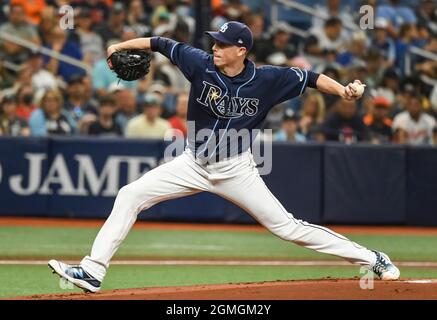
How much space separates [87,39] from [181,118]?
8.45 feet

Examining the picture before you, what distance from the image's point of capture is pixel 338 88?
747cm

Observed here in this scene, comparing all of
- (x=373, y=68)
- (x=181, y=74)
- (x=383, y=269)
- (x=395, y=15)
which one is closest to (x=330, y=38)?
(x=373, y=68)

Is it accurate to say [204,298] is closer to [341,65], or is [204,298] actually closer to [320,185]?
[320,185]

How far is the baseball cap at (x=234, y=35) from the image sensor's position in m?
7.54

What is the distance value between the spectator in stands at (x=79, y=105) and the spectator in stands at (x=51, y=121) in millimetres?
121

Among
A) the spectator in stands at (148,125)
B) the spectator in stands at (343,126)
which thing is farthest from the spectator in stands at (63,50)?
the spectator in stands at (343,126)

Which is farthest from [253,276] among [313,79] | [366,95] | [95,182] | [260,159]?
[366,95]

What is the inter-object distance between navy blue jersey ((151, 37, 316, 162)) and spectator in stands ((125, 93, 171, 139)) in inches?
259

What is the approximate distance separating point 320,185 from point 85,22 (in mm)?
4533

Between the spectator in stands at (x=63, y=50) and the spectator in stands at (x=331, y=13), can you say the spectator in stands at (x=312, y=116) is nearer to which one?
the spectator in stands at (x=331, y=13)

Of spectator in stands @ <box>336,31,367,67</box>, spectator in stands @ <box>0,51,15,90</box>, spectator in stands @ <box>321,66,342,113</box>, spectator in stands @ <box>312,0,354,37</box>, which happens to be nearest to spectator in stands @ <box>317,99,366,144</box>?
spectator in stands @ <box>321,66,342,113</box>

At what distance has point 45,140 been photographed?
14.0 m

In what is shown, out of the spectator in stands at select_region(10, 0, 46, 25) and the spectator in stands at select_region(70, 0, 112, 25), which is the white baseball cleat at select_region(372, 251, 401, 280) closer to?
the spectator in stands at select_region(70, 0, 112, 25)

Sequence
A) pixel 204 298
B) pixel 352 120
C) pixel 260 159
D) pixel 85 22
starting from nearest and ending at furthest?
pixel 204 298 → pixel 260 159 → pixel 352 120 → pixel 85 22
